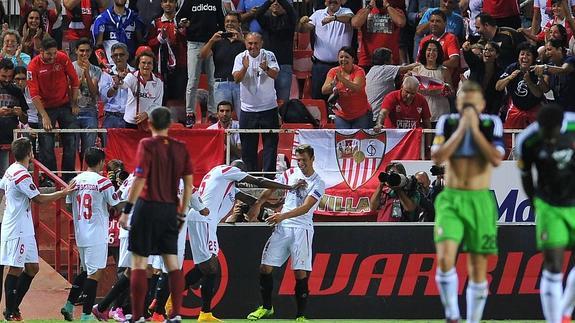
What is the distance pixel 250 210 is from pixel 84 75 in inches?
165

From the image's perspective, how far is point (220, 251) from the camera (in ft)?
63.4

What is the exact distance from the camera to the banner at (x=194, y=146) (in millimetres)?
19938

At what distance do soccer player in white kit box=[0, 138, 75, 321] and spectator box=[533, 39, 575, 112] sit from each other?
730cm

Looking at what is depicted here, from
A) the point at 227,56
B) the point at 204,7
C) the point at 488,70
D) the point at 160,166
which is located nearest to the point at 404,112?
the point at 488,70

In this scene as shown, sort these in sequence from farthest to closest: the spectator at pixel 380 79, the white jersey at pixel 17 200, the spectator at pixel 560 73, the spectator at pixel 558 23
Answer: the spectator at pixel 380 79 < the spectator at pixel 558 23 < the spectator at pixel 560 73 < the white jersey at pixel 17 200

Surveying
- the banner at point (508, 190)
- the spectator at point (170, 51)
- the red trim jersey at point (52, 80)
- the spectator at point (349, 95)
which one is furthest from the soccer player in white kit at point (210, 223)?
the spectator at point (170, 51)

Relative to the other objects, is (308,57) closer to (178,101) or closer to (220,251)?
(178,101)

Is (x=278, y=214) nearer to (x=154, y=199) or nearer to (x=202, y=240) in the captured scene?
(x=202, y=240)

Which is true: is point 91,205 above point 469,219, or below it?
below

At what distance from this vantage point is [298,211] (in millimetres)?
17531

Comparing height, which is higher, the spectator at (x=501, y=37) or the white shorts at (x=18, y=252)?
the spectator at (x=501, y=37)

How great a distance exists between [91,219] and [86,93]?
421 cm

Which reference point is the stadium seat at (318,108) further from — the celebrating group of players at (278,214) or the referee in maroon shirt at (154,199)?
the referee in maroon shirt at (154,199)

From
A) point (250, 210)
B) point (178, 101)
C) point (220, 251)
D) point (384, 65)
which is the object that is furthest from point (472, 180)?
point (178, 101)
